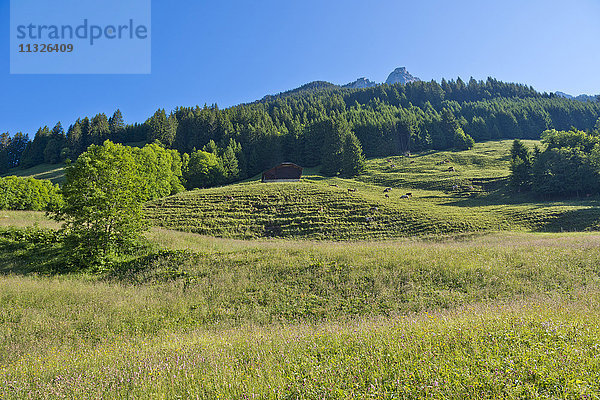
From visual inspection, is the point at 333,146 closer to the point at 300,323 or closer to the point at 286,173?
the point at 286,173

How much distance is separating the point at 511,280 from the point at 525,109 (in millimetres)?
177487

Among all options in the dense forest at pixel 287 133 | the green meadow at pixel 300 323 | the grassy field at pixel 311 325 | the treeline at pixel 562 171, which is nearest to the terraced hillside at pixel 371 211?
the treeline at pixel 562 171

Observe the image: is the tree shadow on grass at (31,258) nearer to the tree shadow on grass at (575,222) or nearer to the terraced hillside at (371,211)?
the terraced hillside at (371,211)

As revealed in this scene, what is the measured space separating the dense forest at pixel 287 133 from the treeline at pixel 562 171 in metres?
41.9

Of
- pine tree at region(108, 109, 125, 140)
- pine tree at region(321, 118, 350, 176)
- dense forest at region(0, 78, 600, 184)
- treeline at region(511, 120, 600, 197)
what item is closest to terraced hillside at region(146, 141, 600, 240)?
treeline at region(511, 120, 600, 197)

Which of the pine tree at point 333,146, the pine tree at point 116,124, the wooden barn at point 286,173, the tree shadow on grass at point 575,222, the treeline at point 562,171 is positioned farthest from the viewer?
the pine tree at point 116,124

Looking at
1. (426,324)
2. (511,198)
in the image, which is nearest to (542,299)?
(426,324)

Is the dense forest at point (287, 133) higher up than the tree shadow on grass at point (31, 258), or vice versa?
the dense forest at point (287, 133)

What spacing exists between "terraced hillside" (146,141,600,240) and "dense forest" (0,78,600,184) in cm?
3270

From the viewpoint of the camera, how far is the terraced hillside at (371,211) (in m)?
34.3

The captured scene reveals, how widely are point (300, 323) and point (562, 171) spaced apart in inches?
2530

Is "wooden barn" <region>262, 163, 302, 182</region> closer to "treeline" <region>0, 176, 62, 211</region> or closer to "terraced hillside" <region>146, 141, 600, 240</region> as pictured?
"terraced hillside" <region>146, 141, 600, 240</region>

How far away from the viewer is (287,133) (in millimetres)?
106938

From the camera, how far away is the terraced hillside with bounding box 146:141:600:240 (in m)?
34.3
